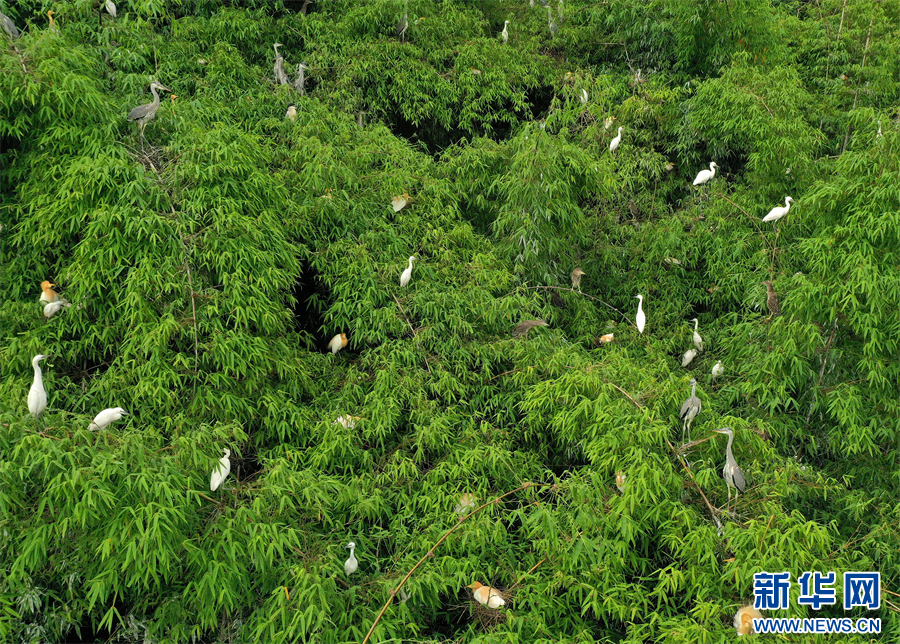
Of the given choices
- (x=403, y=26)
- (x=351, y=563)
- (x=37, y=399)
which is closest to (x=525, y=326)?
(x=351, y=563)

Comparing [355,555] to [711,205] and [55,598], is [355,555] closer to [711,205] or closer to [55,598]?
[55,598]

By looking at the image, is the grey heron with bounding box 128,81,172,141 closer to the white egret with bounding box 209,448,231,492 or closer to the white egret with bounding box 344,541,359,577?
the white egret with bounding box 209,448,231,492

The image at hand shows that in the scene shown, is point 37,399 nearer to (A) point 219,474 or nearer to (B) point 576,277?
(A) point 219,474

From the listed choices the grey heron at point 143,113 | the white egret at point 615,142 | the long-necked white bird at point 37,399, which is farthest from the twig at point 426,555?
the white egret at point 615,142

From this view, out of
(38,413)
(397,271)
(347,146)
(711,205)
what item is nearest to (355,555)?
(38,413)

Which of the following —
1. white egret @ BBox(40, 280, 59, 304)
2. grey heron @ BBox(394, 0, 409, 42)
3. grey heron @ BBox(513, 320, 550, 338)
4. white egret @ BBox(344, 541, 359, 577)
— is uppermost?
grey heron @ BBox(394, 0, 409, 42)

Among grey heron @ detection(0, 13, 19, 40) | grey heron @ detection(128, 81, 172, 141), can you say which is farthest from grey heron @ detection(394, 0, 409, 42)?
grey heron @ detection(0, 13, 19, 40)
